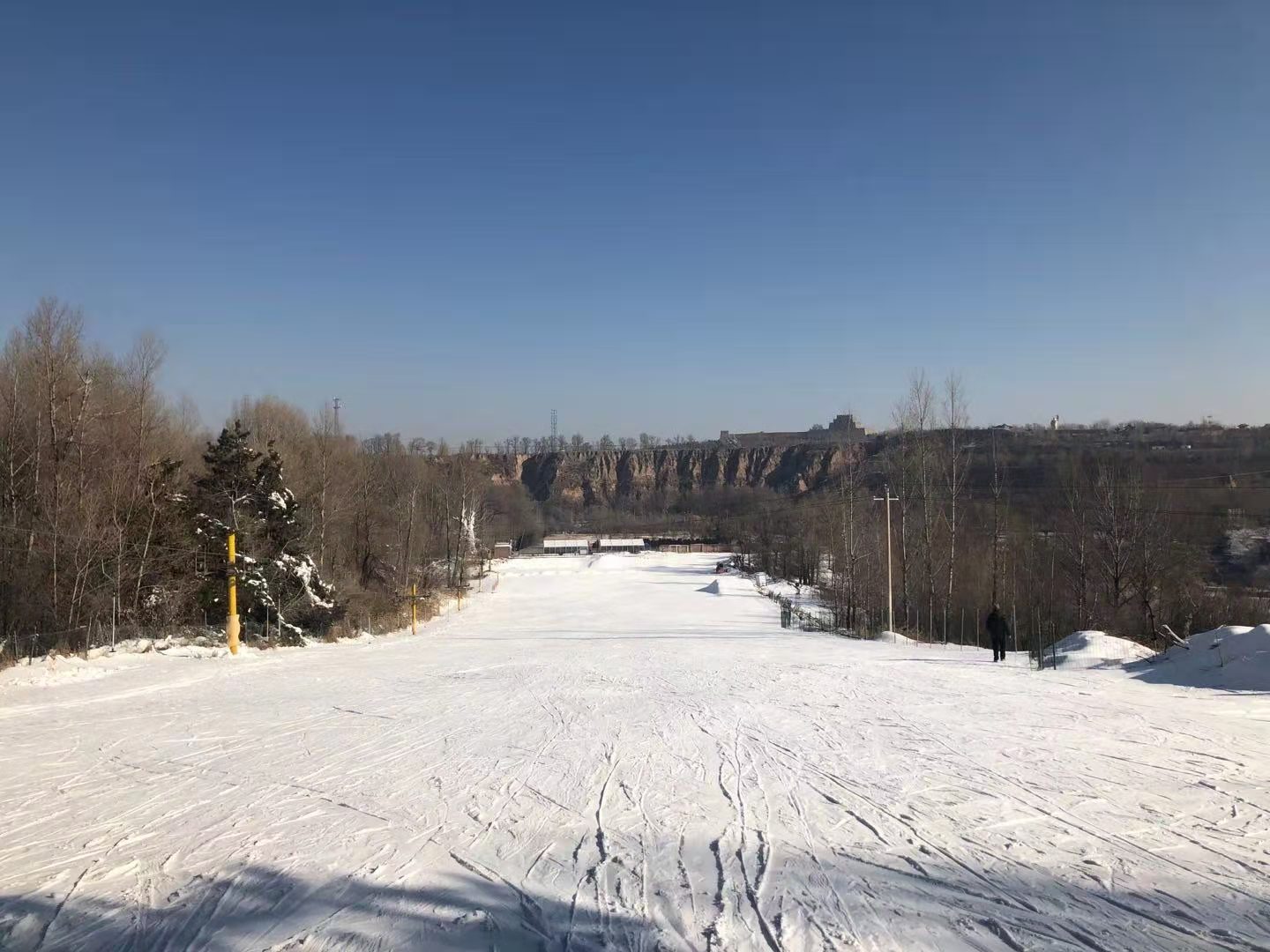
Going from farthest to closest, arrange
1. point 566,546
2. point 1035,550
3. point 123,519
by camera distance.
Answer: point 566,546 < point 1035,550 < point 123,519

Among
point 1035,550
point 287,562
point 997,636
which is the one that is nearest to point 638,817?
point 997,636

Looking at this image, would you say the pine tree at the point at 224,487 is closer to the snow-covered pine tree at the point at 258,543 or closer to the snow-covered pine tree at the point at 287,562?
the snow-covered pine tree at the point at 258,543

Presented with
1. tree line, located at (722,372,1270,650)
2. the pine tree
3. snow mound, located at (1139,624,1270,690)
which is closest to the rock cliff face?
tree line, located at (722,372,1270,650)

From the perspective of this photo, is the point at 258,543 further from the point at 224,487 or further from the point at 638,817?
the point at 638,817

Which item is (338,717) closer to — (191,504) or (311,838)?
(311,838)

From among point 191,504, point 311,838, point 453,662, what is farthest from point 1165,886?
point 191,504

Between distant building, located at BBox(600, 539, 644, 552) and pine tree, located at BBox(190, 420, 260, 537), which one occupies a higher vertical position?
pine tree, located at BBox(190, 420, 260, 537)

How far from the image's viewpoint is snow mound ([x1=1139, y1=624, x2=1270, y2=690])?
13.8 metres

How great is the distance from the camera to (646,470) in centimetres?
18425

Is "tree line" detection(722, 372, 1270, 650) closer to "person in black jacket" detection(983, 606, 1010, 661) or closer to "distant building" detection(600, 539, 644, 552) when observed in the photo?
"person in black jacket" detection(983, 606, 1010, 661)

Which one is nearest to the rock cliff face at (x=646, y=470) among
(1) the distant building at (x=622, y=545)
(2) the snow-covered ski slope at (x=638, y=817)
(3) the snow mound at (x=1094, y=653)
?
(1) the distant building at (x=622, y=545)

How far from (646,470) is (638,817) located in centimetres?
17755

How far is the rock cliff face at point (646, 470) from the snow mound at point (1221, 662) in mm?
144229

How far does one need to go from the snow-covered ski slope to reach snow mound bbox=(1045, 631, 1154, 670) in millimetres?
3436
